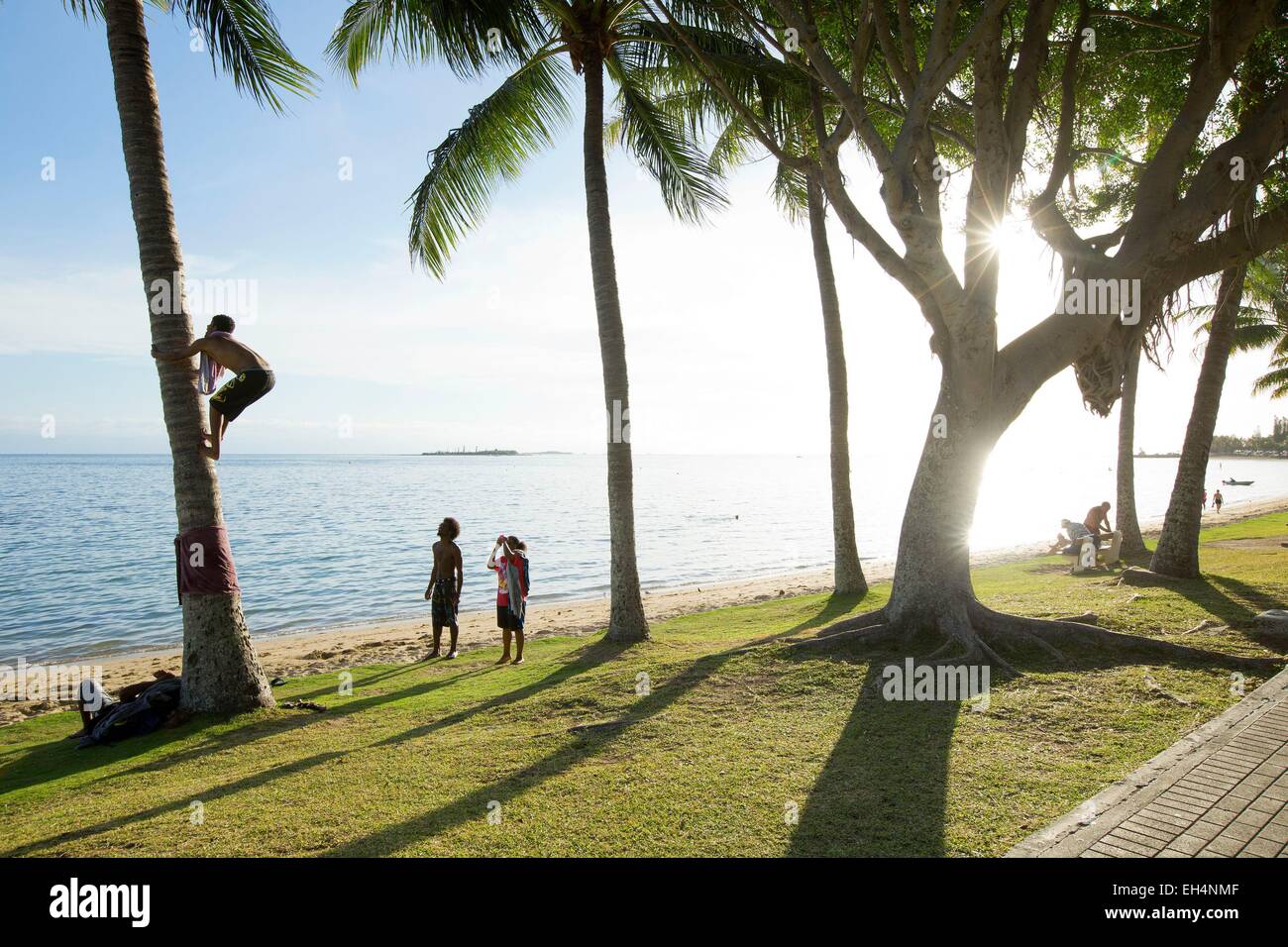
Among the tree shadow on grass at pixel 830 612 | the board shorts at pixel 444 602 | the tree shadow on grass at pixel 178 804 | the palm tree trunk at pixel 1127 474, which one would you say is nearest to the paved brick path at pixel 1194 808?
Result: the tree shadow on grass at pixel 178 804

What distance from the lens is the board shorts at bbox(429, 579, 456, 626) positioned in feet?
39.4

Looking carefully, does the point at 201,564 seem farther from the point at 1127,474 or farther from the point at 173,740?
the point at 1127,474

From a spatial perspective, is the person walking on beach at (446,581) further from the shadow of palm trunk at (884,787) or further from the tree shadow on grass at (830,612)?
the shadow of palm trunk at (884,787)

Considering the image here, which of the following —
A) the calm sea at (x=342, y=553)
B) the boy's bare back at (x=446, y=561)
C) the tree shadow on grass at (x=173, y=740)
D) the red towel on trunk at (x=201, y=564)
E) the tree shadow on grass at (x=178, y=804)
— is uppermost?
the red towel on trunk at (x=201, y=564)

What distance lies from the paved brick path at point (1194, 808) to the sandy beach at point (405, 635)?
1080cm

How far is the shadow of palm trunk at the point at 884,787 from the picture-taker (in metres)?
4.18

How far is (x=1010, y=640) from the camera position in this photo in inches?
319

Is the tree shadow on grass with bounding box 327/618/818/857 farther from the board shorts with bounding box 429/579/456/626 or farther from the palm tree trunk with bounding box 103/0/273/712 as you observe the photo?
the board shorts with bounding box 429/579/456/626

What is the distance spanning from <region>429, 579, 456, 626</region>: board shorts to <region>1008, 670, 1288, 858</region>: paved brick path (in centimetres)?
957

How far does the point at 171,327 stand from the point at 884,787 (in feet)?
26.0

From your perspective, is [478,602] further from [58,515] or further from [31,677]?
[58,515]

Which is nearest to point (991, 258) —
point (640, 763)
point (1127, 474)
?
point (640, 763)
